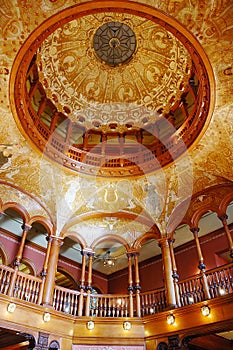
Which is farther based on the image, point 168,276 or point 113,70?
point 113,70

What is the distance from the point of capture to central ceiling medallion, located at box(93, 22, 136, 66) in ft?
36.7

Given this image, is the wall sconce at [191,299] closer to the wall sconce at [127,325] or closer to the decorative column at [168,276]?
the decorative column at [168,276]

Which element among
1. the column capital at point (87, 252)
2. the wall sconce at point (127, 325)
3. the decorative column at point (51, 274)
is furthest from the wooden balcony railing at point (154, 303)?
the decorative column at point (51, 274)

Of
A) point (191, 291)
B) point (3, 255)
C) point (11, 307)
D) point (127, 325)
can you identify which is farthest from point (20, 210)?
point (191, 291)

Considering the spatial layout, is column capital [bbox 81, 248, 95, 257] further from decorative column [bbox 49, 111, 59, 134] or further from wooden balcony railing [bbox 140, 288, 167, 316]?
decorative column [bbox 49, 111, 59, 134]

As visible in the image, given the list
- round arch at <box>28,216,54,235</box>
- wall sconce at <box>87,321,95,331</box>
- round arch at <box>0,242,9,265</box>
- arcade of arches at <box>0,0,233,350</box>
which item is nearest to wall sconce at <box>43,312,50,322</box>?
arcade of arches at <box>0,0,233,350</box>

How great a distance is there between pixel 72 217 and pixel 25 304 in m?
3.92

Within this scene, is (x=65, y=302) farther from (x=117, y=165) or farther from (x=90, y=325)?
(x=117, y=165)

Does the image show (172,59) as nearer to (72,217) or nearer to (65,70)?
(65,70)

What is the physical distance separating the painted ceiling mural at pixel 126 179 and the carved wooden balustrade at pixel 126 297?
7.59ft

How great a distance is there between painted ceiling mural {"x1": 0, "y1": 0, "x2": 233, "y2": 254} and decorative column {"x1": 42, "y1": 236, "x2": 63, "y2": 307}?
0.54 meters

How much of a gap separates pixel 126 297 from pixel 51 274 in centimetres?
286

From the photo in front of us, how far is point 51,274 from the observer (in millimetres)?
10312

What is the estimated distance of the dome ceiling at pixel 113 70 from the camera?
10.9m
